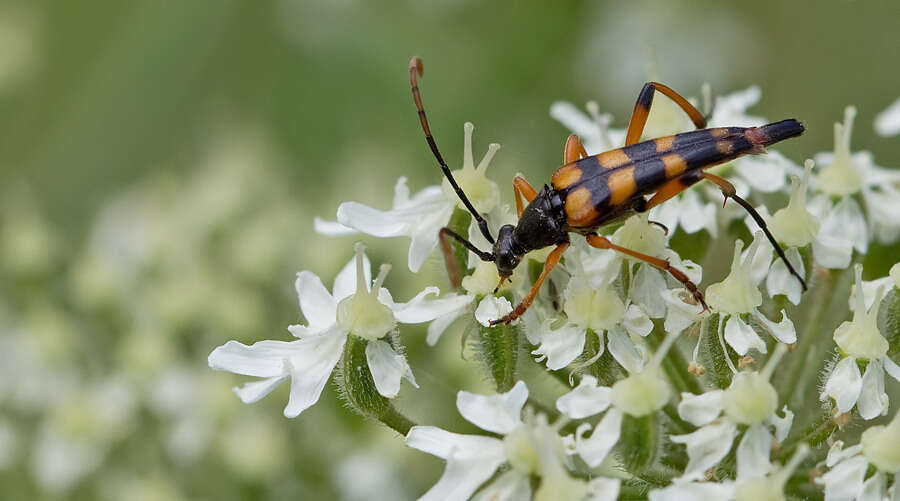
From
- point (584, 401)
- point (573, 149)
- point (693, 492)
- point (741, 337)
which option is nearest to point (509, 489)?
point (584, 401)

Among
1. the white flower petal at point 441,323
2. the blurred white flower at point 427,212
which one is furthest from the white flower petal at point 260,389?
the blurred white flower at point 427,212

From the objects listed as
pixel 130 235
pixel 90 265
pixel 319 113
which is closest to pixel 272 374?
pixel 90 265

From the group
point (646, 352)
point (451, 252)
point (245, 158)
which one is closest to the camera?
point (646, 352)

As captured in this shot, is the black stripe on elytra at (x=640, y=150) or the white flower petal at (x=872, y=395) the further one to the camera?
the black stripe on elytra at (x=640, y=150)

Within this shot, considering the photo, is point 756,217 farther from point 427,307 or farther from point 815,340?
point 427,307

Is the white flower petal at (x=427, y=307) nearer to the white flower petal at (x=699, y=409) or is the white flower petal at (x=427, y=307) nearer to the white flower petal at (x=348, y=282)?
the white flower petal at (x=348, y=282)

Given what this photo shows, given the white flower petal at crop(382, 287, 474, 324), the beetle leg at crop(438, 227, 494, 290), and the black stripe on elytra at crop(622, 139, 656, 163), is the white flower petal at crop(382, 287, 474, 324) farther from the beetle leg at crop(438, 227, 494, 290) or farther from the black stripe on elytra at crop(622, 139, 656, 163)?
the black stripe on elytra at crop(622, 139, 656, 163)
